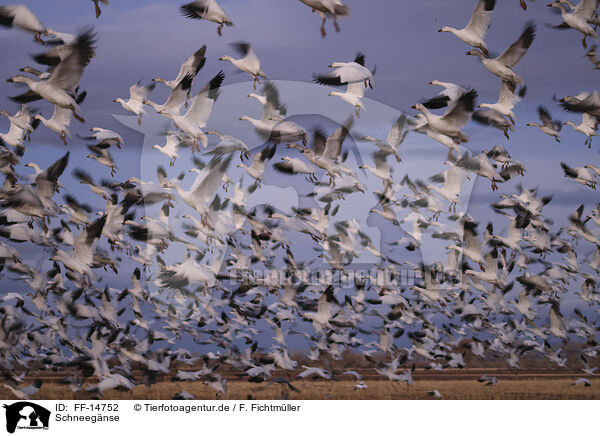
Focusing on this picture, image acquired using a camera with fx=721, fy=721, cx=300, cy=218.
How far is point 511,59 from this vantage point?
1092cm

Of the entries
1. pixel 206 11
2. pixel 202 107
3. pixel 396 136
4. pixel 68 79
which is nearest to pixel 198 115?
pixel 202 107

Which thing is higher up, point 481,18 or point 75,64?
point 481,18

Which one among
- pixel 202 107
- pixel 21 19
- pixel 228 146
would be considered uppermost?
pixel 202 107

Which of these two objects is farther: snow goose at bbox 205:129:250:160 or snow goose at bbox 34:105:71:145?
snow goose at bbox 34:105:71:145

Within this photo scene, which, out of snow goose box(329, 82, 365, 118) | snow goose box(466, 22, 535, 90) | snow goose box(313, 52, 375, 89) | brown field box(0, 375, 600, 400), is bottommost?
brown field box(0, 375, 600, 400)

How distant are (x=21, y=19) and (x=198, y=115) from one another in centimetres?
312

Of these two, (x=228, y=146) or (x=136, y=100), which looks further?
(x=136, y=100)

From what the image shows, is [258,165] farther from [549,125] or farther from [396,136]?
[549,125]

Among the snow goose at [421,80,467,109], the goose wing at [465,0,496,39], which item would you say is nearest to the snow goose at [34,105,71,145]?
the snow goose at [421,80,467,109]

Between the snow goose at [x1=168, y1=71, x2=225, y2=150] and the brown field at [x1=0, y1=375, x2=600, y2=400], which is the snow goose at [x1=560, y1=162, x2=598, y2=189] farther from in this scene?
the snow goose at [x1=168, y1=71, x2=225, y2=150]

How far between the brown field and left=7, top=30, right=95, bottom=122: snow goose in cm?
595
